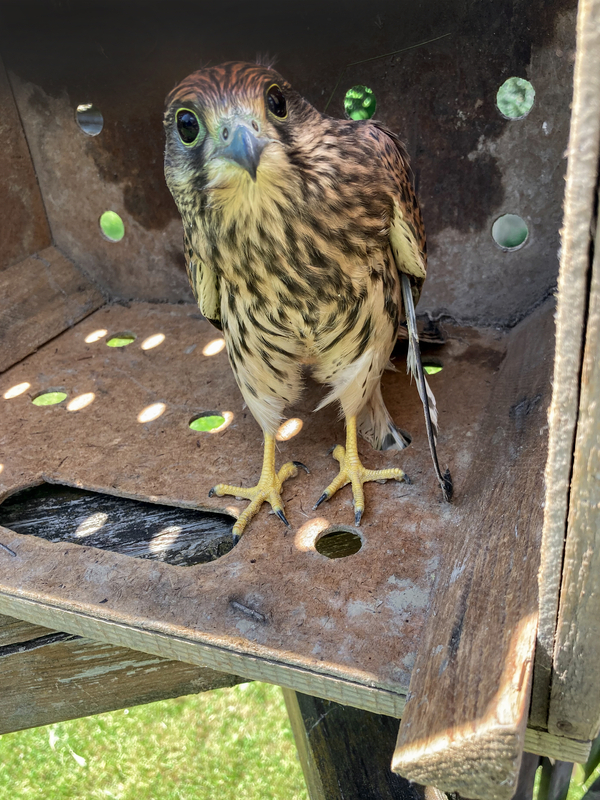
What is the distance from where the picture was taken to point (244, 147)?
1418mm

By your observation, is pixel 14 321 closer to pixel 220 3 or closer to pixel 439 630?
pixel 220 3

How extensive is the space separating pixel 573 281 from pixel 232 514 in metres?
1.37

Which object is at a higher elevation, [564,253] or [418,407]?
[564,253]

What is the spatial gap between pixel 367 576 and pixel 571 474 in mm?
831

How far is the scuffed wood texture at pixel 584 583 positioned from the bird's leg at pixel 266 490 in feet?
2.94

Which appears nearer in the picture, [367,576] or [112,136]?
[367,576]

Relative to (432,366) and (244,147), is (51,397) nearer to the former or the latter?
(432,366)

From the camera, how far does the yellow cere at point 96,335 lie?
2.96 m

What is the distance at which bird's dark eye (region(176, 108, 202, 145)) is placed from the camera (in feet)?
5.01

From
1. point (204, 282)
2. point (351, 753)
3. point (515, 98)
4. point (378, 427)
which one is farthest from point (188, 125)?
point (351, 753)

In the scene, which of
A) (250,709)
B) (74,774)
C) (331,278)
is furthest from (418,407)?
(74,774)

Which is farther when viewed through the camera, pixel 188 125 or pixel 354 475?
pixel 354 475

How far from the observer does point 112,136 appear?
9.27 feet

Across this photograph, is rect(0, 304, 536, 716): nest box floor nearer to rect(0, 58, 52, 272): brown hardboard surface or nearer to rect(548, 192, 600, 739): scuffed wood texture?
rect(548, 192, 600, 739): scuffed wood texture
